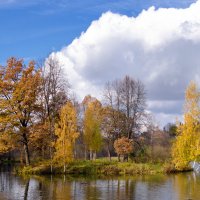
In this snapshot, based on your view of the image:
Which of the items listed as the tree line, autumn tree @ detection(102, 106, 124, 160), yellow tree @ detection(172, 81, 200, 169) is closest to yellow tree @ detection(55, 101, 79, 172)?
the tree line

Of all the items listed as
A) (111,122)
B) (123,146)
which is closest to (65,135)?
(123,146)

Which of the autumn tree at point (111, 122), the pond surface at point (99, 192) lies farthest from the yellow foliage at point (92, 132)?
the pond surface at point (99, 192)

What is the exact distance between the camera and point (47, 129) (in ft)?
166

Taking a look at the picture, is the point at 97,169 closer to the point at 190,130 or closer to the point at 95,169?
the point at 95,169

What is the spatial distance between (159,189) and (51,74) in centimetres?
2812

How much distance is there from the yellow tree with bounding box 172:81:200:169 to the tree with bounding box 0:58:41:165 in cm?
1984

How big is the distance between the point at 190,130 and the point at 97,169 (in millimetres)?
14165

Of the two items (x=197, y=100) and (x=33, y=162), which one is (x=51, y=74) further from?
(x=197, y=100)

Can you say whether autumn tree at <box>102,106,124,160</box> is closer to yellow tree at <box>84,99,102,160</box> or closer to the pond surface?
yellow tree at <box>84,99,102,160</box>

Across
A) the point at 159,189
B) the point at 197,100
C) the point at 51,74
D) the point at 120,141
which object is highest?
the point at 51,74

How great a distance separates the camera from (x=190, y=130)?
4094cm

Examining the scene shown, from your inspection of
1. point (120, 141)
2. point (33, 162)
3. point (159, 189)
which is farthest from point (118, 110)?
point (159, 189)

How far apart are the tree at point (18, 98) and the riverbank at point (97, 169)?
3128mm

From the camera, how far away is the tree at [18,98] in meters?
50.5
